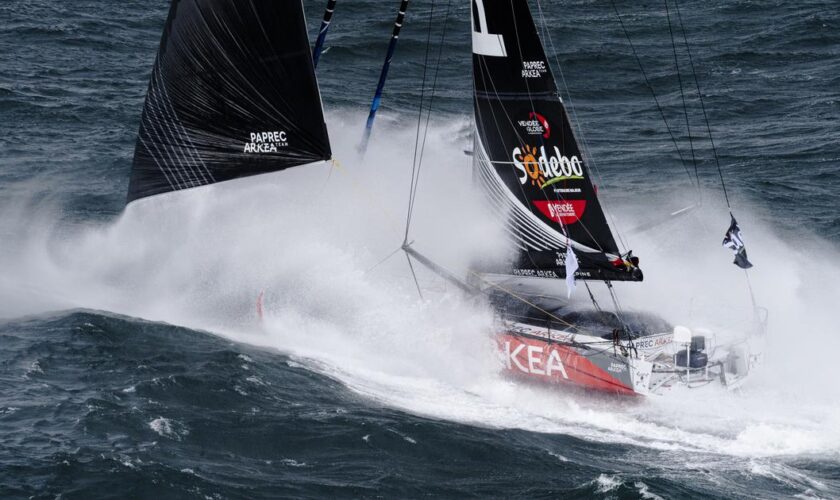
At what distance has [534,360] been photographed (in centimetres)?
2561

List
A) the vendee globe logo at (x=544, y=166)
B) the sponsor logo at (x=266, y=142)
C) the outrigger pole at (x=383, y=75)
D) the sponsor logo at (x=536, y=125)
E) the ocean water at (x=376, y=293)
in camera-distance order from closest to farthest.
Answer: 1. the ocean water at (x=376, y=293)
2. the sponsor logo at (x=536, y=125)
3. the vendee globe logo at (x=544, y=166)
4. the sponsor logo at (x=266, y=142)
5. the outrigger pole at (x=383, y=75)

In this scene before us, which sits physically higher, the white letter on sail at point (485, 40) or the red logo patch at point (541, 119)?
the white letter on sail at point (485, 40)

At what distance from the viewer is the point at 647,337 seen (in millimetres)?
25594

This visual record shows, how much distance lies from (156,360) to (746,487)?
12.2m

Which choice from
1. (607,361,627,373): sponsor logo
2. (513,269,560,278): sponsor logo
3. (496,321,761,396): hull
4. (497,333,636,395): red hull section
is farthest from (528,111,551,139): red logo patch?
(607,361,627,373): sponsor logo

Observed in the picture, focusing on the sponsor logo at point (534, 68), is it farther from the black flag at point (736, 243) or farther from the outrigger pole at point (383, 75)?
the black flag at point (736, 243)

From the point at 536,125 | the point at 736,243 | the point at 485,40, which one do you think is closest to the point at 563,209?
the point at 536,125

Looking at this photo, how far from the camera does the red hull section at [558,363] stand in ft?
81.8

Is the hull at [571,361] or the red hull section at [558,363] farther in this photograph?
the red hull section at [558,363]

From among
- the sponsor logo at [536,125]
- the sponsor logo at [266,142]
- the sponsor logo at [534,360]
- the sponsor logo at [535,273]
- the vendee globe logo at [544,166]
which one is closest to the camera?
the sponsor logo at [536,125]

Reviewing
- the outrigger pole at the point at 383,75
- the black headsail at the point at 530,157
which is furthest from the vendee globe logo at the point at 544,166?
the outrigger pole at the point at 383,75

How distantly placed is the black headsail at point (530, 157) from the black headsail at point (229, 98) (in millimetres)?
3739

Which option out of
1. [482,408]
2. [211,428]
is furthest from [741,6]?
[211,428]

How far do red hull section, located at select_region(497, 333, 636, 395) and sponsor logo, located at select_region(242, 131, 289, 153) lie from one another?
665 cm
